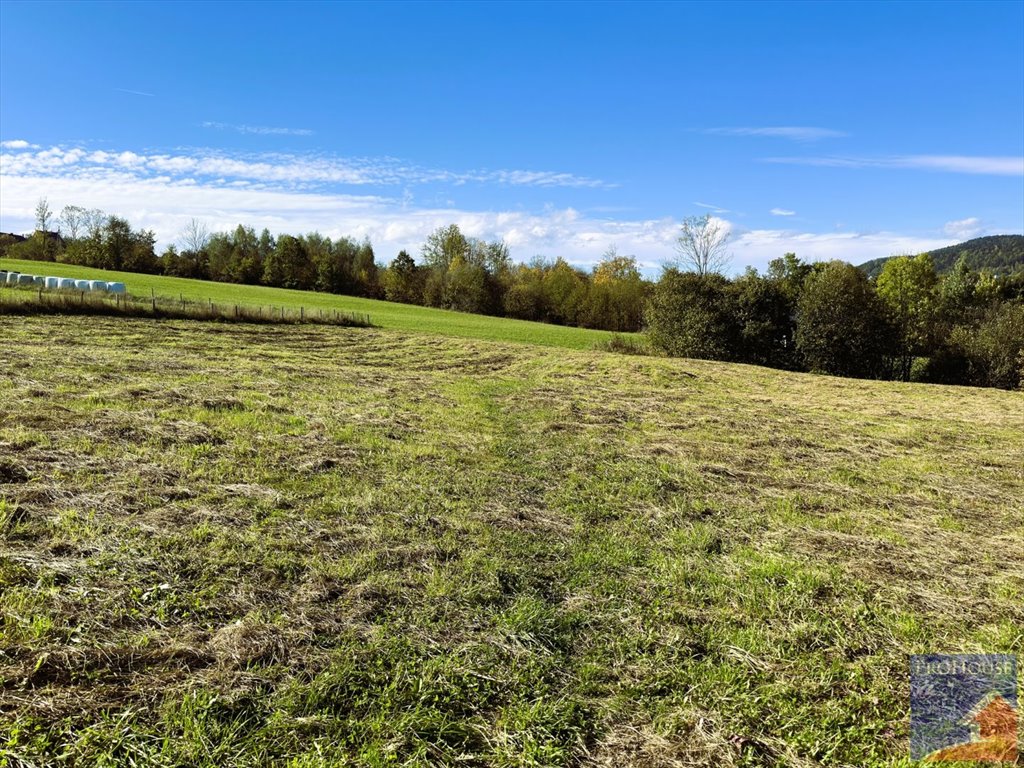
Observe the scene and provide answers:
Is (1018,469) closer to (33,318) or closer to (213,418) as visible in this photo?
(213,418)

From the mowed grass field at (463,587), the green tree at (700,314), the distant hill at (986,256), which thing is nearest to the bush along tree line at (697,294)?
the green tree at (700,314)

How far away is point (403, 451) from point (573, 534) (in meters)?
3.51

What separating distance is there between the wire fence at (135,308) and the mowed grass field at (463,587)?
1801cm

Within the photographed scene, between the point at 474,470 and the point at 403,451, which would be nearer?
the point at 474,470

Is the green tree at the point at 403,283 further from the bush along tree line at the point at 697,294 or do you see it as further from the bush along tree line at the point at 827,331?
the bush along tree line at the point at 827,331

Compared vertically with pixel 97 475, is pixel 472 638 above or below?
below

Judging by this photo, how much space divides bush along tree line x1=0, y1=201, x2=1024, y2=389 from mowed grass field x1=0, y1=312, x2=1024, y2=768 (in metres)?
20.2

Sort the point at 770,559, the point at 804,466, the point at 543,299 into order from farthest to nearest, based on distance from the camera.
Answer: the point at 543,299 < the point at 804,466 < the point at 770,559

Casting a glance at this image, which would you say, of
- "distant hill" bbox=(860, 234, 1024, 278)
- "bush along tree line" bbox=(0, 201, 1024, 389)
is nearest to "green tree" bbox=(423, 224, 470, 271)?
"bush along tree line" bbox=(0, 201, 1024, 389)

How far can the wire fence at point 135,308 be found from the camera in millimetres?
23859

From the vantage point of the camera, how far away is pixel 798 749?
3.09 metres

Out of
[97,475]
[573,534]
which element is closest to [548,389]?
[573,534]
